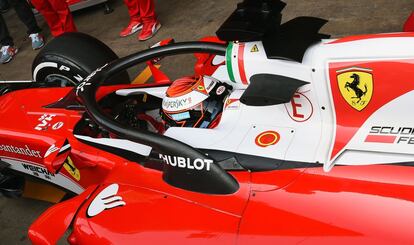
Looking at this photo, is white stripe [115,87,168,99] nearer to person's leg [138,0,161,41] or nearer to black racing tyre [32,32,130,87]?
black racing tyre [32,32,130,87]

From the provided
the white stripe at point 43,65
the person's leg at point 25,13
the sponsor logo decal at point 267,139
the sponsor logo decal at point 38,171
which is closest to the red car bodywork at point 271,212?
the sponsor logo decal at point 267,139

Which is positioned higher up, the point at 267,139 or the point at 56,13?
the point at 267,139

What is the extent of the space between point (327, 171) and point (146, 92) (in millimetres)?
1243

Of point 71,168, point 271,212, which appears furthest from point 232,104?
point 71,168

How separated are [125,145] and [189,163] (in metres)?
0.47

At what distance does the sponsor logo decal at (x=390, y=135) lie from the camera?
4.81ft

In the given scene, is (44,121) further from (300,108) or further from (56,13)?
(56,13)

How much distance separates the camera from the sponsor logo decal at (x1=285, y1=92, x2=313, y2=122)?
1666mm

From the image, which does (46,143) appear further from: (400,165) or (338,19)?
(338,19)

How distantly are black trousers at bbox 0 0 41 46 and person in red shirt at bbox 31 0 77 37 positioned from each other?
2.03 feet

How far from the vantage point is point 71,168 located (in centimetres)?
221

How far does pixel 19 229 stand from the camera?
8.81ft

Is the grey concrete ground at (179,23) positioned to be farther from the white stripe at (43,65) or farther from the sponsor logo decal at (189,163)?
the sponsor logo decal at (189,163)

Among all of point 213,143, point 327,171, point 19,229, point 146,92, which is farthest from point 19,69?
point 327,171
